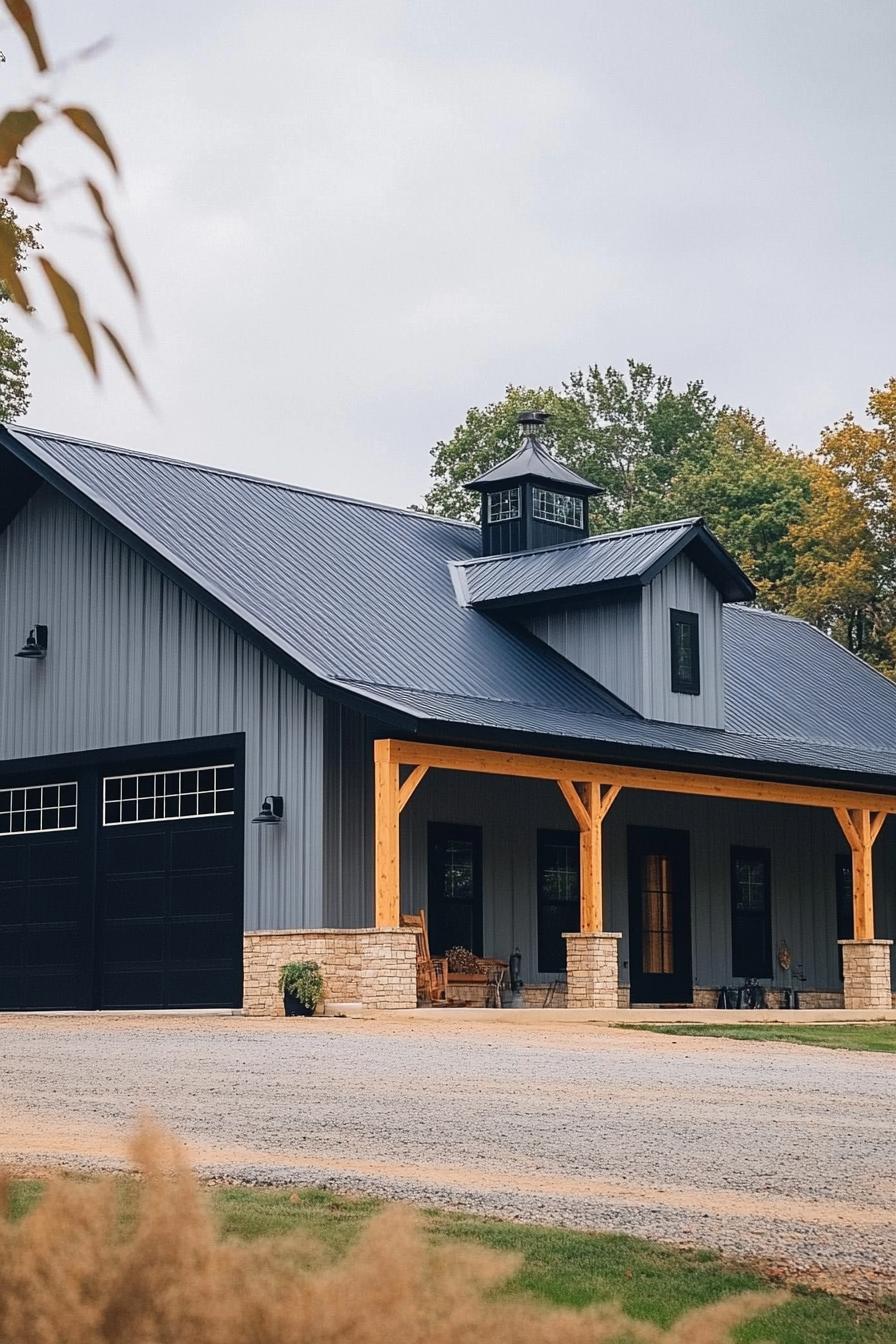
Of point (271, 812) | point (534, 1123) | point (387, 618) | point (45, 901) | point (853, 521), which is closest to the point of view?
point (534, 1123)

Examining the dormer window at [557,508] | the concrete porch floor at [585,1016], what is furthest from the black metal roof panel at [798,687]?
the concrete porch floor at [585,1016]

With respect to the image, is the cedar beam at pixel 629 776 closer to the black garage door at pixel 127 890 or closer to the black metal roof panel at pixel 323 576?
the black metal roof panel at pixel 323 576

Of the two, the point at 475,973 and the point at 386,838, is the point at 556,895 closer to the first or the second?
the point at 475,973

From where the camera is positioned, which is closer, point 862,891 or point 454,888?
point 454,888

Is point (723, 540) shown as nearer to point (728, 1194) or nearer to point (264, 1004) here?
point (264, 1004)

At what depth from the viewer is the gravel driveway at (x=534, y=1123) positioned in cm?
782

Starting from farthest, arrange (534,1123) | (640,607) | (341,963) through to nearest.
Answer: (640,607) → (341,963) → (534,1123)

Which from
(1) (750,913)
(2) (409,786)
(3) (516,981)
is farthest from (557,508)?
(2) (409,786)

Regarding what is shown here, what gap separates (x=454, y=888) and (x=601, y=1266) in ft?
57.9

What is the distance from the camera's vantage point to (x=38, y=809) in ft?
81.8

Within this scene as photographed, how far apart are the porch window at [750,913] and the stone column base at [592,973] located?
21.4 ft

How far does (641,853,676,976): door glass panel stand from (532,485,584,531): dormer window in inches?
213

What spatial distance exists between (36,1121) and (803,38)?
7036mm

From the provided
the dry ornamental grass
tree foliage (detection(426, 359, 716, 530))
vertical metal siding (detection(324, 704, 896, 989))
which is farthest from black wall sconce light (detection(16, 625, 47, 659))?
tree foliage (detection(426, 359, 716, 530))
